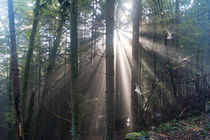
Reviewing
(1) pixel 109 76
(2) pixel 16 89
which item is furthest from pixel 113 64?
(2) pixel 16 89

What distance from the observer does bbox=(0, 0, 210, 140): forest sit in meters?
4.27

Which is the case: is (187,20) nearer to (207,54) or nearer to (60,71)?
(207,54)

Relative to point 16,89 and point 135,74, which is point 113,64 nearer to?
point 135,74

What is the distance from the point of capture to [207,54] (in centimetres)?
891

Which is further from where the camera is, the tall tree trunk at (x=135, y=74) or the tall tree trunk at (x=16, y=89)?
the tall tree trunk at (x=135, y=74)

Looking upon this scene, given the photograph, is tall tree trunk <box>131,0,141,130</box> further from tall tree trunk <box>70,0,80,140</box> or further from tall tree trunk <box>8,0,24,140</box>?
tall tree trunk <box>8,0,24,140</box>

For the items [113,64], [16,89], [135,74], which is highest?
[113,64]

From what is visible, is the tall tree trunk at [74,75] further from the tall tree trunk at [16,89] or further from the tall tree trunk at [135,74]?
the tall tree trunk at [135,74]

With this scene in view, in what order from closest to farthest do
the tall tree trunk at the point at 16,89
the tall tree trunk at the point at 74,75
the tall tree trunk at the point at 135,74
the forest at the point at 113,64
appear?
the tall tree trunk at the point at 74,75
the forest at the point at 113,64
the tall tree trunk at the point at 16,89
the tall tree trunk at the point at 135,74

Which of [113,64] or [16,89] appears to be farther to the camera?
[16,89]

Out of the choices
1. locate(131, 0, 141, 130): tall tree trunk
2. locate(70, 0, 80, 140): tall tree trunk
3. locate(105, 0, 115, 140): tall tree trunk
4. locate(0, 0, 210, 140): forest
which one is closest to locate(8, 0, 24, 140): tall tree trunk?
locate(0, 0, 210, 140): forest

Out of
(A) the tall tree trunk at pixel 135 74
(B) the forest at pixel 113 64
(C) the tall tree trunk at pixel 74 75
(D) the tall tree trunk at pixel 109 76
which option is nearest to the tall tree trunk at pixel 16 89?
(B) the forest at pixel 113 64

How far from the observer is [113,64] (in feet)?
13.0

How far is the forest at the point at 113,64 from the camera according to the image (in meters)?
4.27
